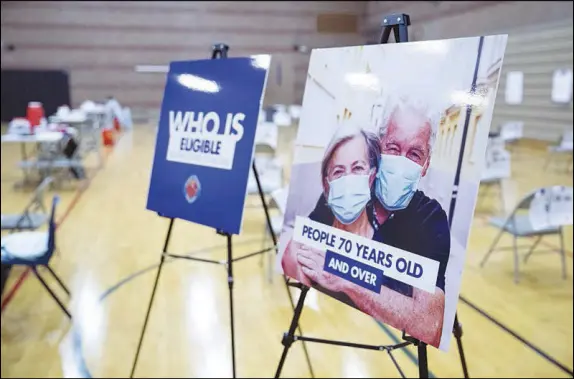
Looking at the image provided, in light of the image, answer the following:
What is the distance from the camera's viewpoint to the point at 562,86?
10125mm

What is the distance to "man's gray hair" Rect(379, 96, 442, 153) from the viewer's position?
1266mm

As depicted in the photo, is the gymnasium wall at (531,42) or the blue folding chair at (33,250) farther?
the gymnasium wall at (531,42)

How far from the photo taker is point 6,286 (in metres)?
3.62

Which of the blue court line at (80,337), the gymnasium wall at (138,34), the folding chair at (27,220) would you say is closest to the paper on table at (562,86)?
the gymnasium wall at (138,34)

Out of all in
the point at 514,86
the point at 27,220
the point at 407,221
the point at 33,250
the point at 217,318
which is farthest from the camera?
the point at 514,86

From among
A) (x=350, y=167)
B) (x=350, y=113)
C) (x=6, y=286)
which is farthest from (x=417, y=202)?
(x=6, y=286)

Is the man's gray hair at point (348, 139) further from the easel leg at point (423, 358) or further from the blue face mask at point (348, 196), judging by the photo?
the easel leg at point (423, 358)

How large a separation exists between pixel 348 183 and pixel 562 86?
10.2 m

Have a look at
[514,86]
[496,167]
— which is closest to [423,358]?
[496,167]

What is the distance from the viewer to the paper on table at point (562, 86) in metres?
9.92

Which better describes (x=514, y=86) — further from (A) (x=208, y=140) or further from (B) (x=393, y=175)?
(B) (x=393, y=175)


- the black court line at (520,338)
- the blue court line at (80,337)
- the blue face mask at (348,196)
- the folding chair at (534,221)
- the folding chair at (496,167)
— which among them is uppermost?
the folding chair at (496,167)

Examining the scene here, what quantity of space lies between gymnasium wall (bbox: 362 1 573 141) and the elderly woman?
31.3 feet

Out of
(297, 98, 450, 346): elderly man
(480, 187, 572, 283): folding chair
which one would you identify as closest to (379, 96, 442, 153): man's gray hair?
(297, 98, 450, 346): elderly man
